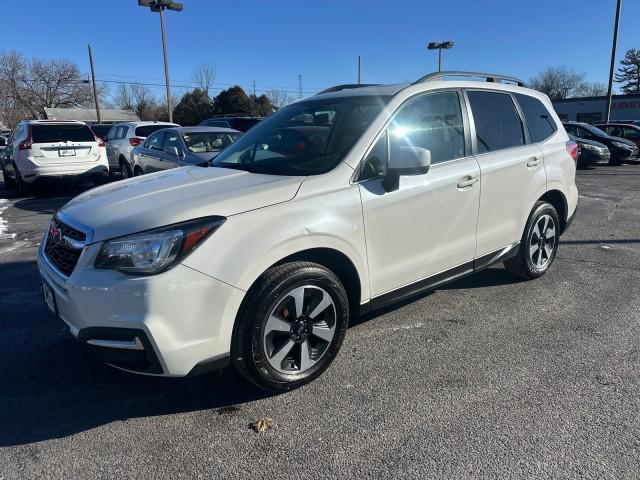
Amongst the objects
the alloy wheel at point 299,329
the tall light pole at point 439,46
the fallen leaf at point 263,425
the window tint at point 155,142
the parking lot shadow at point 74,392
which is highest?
the tall light pole at point 439,46

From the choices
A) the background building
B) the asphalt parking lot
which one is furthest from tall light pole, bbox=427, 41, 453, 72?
the asphalt parking lot

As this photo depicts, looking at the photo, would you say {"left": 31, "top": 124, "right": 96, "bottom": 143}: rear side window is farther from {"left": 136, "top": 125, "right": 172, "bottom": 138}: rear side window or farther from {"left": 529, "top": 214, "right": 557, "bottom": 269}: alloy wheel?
{"left": 529, "top": 214, "right": 557, "bottom": 269}: alloy wheel

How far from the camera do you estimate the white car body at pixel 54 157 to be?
419 inches

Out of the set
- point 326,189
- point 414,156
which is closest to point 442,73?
point 414,156

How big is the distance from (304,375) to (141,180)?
6.26ft

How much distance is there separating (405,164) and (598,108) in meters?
51.3

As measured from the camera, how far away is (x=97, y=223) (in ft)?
8.93

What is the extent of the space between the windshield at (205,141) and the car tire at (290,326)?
20.0 feet

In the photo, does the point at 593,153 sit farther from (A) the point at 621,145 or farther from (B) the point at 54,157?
(B) the point at 54,157

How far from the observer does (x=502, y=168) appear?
4141mm

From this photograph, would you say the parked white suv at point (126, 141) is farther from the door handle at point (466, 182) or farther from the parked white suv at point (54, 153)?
the door handle at point (466, 182)

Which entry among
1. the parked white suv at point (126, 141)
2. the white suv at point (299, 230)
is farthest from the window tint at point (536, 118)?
the parked white suv at point (126, 141)

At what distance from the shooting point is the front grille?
9.00ft

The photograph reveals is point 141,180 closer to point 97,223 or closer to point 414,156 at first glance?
point 97,223
